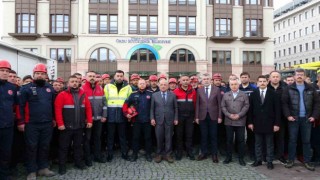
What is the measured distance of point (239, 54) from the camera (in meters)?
37.0

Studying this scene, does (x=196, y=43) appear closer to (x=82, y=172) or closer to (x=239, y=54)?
(x=239, y=54)

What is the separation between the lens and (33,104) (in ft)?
20.6

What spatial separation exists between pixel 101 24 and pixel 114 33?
181 centimetres

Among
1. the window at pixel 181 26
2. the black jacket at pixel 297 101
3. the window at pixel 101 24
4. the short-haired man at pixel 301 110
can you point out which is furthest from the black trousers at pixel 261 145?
the window at pixel 101 24

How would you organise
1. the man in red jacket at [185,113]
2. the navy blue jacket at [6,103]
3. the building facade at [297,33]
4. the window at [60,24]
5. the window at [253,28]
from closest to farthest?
the navy blue jacket at [6,103] < the man in red jacket at [185,113] < the window at [60,24] < the window at [253,28] < the building facade at [297,33]

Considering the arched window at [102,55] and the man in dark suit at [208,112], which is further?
the arched window at [102,55]

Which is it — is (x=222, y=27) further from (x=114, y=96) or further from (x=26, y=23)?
(x=114, y=96)

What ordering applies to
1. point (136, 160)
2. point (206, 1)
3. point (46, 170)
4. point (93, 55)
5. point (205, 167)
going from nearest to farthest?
point (46, 170) → point (205, 167) → point (136, 160) → point (93, 55) → point (206, 1)

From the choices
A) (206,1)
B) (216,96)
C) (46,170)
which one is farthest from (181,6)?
(46,170)

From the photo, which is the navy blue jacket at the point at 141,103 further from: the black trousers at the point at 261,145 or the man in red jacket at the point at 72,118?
the black trousers at the point at 261,145

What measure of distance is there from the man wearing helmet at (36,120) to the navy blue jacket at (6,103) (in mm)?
251

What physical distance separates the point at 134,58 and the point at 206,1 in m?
11.6

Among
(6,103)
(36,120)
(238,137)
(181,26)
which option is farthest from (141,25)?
(6,103)

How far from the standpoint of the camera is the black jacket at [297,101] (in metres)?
7.07
